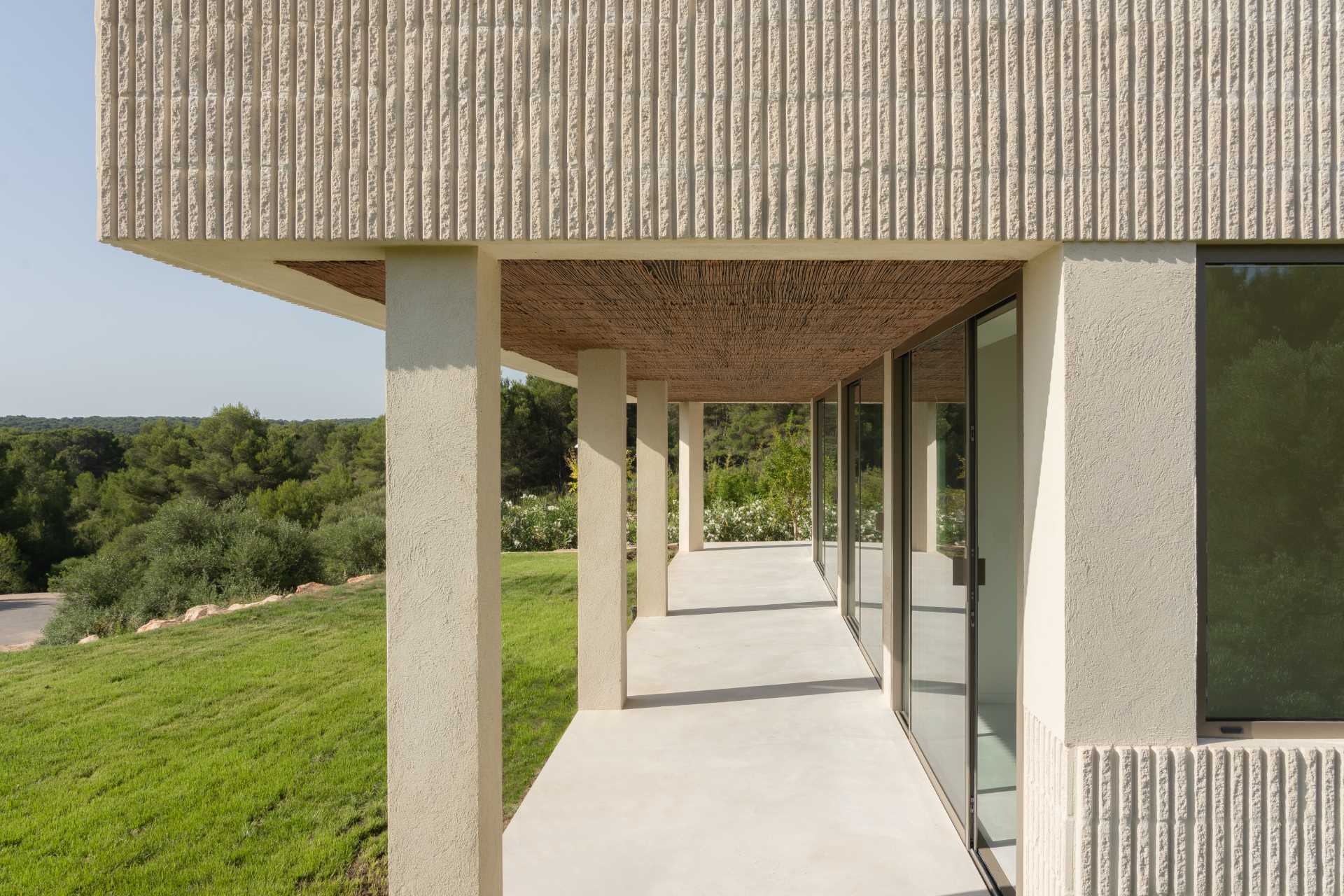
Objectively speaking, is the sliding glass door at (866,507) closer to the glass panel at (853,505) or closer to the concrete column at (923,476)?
the glass panel at (853,505)

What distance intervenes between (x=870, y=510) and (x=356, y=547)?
16139 millimetres

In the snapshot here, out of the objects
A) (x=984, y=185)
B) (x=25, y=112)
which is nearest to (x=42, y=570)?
(x=25, y=112)

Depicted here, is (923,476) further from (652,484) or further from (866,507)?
(652,484)

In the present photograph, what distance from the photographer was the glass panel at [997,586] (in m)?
3.82

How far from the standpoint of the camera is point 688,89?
3090 millimetres

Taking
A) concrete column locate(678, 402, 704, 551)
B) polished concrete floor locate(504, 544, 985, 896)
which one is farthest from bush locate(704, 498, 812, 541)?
polished concrete floor locate(504, 544, 985, 896)

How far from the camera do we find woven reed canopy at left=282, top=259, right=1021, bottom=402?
12.3ft

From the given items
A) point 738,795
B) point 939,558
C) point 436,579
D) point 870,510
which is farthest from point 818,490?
point 436,579

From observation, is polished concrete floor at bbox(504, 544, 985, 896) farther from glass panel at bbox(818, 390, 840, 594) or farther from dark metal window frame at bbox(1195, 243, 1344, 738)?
glass panel at bbox(818, 390, 840, 594)

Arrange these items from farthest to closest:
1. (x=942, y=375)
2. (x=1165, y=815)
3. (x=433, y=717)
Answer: (x=942, y=375)
(x=433, y=717)
(x=1165, y=815)

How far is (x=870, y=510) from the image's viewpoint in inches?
321

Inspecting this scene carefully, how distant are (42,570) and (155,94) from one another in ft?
130

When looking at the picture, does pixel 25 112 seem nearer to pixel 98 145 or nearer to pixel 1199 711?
pixel 98 145

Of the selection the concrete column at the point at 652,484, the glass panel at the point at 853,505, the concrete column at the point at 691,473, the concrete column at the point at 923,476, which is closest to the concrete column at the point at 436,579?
the concrete column at the point at 923,476
